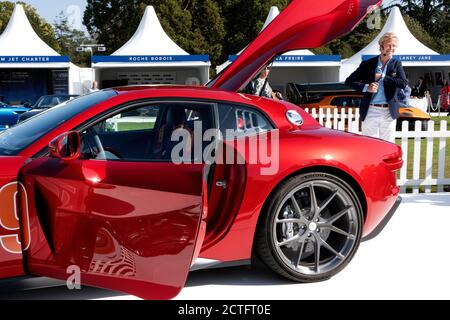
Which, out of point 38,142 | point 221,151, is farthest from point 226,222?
point 38,142

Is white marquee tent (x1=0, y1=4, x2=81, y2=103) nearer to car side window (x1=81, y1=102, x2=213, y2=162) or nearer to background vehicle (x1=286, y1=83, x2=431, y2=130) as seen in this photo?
background vehicle (x1=286, y1=83, x2=431, y2=130)

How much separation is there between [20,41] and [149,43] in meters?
6.02

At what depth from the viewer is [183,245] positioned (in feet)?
8.51

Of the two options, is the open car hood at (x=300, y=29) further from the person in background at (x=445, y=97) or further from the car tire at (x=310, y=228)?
the person in background at (x=445, y=97)

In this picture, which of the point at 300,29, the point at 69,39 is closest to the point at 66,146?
the point at 300,29

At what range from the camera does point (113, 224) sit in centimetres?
262

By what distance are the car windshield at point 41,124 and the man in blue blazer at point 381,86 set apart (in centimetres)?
323

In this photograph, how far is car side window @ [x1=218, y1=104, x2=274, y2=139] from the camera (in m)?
3.36

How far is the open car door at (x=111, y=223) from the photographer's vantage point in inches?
102

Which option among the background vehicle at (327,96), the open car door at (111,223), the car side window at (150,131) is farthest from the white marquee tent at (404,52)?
the open car door at (111,223)

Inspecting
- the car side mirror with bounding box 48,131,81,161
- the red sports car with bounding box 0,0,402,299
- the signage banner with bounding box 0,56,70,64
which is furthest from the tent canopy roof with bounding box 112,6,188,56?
the car side mirror with bounding box 48,131,81,161

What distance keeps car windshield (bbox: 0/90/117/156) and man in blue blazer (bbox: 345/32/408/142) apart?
323 centimetres

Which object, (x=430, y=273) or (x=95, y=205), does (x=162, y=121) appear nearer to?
(x=95, y=205)

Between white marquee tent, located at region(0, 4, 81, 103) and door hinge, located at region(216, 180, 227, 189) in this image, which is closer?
door hinge, located at region(216, 180, 227, 189)
